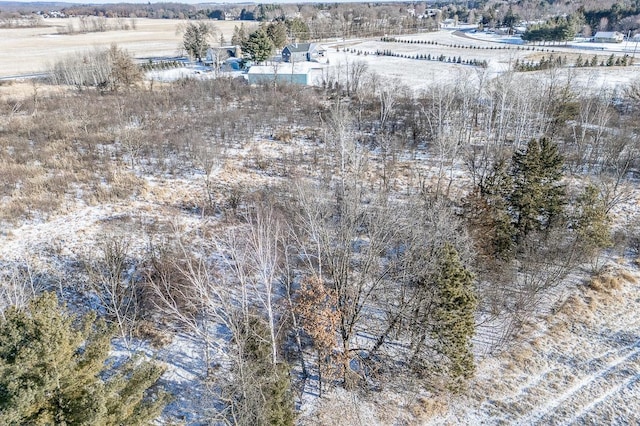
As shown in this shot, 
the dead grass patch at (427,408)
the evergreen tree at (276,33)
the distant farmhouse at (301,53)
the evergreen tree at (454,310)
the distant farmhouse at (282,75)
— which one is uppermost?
the evergreen tree at (276,33)

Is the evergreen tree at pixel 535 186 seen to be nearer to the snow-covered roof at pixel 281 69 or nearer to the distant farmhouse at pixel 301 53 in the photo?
the snow-covered roof at pixel 281 69

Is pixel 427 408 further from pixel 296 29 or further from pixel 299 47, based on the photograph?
pixel 296 29

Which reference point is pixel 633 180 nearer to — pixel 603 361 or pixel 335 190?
pixel 603 361

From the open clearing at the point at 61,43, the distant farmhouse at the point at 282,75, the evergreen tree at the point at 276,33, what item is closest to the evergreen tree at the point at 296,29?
the evergreen tree at the point at 276,33

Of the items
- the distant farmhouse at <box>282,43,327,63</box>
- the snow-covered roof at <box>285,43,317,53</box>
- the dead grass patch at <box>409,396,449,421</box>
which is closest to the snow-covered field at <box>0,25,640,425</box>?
the dead grass patch at <box>409,396,449,421</box>

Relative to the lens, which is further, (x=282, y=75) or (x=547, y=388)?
(x=282, y=75)

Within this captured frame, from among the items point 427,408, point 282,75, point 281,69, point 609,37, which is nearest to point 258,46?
point 281,69
